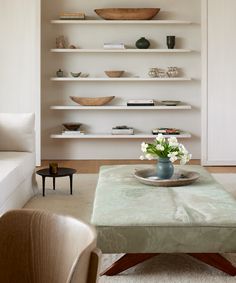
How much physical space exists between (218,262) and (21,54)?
14.8ft

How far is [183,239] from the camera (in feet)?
9.20

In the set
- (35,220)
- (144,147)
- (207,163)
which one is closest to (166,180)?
(144,147)

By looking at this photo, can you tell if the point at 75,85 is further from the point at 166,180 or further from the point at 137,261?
the point at 137,261

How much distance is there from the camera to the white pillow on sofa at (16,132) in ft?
16.5

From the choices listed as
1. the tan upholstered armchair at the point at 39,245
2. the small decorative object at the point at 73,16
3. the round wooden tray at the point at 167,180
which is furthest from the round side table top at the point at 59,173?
the tan upholstered armchair at the point at 39,245

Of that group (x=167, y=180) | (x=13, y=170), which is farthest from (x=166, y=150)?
(x=13, y=170)

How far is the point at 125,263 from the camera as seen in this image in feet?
9.86

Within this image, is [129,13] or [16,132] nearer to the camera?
[16,132]

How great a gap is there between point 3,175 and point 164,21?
377 cm

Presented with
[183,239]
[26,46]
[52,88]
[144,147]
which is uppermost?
[26,46]

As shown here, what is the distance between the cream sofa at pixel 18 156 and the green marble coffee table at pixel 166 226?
119 centimetres

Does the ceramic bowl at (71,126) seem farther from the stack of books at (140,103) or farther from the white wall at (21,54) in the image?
the stack of books at (140,103)

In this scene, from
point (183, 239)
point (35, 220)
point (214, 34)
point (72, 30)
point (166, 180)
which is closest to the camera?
point (35, 220)

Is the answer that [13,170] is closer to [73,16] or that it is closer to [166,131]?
[166,131]
